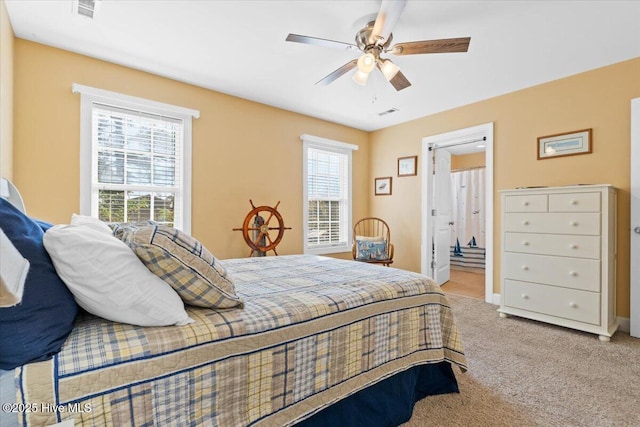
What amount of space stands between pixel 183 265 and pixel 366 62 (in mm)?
1921

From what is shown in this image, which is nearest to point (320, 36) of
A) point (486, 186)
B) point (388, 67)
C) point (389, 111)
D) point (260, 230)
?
point (388, 67)

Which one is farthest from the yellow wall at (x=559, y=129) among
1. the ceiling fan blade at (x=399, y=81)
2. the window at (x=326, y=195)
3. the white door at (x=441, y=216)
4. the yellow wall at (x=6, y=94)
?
the yellow wall at (x=6, y=94)

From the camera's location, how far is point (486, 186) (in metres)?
3.70

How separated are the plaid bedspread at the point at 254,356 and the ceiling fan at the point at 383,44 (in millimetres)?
1551

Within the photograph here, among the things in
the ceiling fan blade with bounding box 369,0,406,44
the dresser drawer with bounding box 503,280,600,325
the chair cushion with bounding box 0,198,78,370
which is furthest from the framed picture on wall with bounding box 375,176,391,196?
the chair cushion with bounding box 0,198,78,370

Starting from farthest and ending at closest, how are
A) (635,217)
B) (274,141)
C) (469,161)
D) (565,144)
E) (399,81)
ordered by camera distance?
(469,161) < (274,141) < (565,144) < (635,217) < (399,81)

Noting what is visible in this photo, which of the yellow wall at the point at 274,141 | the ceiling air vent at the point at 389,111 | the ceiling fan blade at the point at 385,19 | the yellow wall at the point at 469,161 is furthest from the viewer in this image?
the yellow wall at the point at 469,161

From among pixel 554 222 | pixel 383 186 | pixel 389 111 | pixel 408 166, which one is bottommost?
pixel 554 222

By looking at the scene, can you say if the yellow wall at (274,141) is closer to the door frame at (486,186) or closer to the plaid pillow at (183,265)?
the door frame at (486,186)

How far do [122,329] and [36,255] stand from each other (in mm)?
323

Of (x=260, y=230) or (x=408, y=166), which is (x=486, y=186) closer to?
(x=408, y=166)

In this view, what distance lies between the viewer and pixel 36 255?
87cm

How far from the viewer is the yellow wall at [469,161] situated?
607cm

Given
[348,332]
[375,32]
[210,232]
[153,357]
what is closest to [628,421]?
[348,332]
